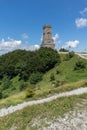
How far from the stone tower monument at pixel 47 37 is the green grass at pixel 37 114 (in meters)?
78.1

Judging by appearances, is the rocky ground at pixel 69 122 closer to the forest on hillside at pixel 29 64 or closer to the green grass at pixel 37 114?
the green grass at pixel 37 114

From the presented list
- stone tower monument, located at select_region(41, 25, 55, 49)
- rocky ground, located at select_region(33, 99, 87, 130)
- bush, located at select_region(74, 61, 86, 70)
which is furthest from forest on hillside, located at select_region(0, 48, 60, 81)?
rocky ground, located at select_region(33, 99, 87, 130)

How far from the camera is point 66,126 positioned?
82.9ft

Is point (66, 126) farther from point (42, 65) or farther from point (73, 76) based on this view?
point (42, 65)

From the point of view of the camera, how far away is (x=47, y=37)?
10862 centimetres

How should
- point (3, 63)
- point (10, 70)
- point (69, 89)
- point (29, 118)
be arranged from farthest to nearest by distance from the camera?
1. point (3, 63)
2. point (10, 70)
3. point (69, 89)
4. point (29, 118)

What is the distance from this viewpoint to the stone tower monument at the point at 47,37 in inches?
4286

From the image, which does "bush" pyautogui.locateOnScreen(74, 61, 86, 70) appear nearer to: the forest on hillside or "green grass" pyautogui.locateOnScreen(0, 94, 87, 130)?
the forest on hillside

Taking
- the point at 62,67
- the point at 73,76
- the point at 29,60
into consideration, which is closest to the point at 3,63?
the point at 29,60

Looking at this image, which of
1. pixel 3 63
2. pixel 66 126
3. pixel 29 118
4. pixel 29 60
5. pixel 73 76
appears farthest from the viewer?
Answer: pixel 3 63

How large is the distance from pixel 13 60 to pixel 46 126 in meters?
85.2

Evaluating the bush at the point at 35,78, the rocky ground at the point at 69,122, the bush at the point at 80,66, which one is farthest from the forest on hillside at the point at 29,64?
the rocky ground at the point at 69,122

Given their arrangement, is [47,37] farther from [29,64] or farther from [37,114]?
[37,114]

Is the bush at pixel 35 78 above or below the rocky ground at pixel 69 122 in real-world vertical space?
below
